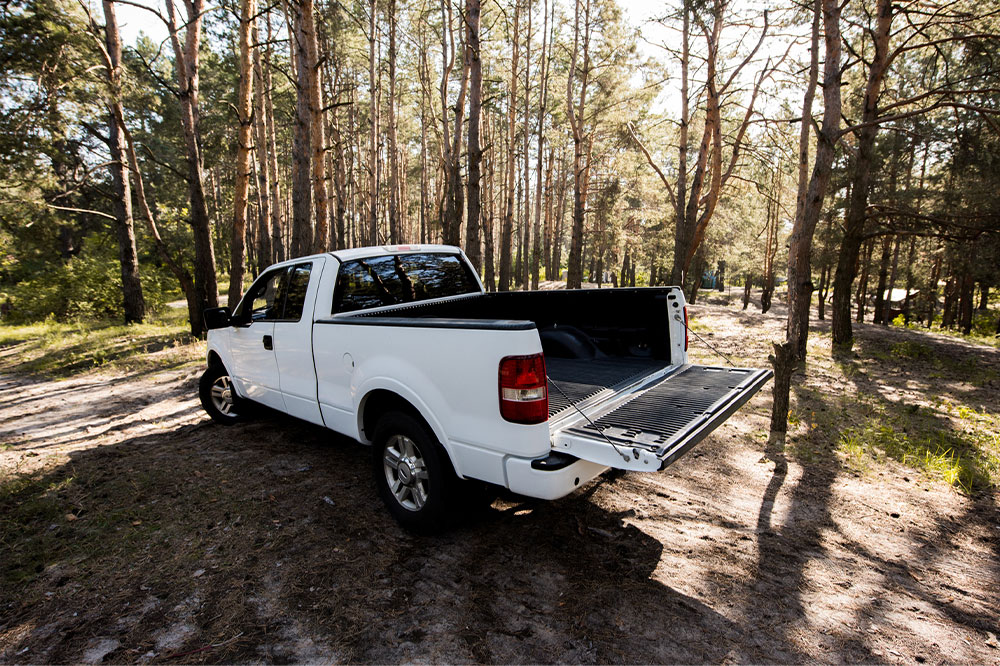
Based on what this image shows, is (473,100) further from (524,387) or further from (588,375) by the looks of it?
(524,387)

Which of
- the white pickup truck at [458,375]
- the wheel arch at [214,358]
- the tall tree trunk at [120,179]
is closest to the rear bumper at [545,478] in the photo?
the white pickup truck at [458,375]

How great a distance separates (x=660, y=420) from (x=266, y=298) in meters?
4.16

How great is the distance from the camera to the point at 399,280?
4.52 meters

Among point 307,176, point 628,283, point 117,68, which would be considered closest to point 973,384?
point 307,176

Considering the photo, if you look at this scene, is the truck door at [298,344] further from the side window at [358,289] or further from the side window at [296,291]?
the side window at [358,289]

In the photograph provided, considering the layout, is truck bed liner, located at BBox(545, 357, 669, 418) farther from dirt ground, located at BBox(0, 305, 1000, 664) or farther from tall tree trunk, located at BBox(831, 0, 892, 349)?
tall tree trunk, located at BBox(831, 0, 892, 349)

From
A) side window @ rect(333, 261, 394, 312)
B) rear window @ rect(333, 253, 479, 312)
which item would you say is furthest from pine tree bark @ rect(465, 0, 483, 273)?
Answer: side window @ rect(333, 261, 394, 312)

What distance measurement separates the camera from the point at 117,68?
1020 centimetres

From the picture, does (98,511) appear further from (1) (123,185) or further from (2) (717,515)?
(1) (123,185)

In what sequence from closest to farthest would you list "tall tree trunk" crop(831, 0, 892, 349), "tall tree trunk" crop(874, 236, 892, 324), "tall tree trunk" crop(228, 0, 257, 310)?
"tall tree trunk" crop(228, 0, 257, 310) → "tall tree trunk" crop(831, 0, 892, 349) → "tall tree trunk" crop(874, 236, 892, 324)

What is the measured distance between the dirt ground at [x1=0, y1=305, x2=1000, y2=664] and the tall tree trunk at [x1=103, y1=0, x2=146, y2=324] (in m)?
9.62

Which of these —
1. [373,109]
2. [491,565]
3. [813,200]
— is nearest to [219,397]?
[491,565]

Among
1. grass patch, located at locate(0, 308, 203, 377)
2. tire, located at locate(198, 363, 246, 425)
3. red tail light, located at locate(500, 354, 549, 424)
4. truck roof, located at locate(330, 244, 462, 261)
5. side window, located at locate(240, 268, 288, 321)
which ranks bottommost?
grass patch, located at locate(0, 308, 203, 377)

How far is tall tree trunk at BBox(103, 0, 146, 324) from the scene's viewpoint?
10466 millimetres
